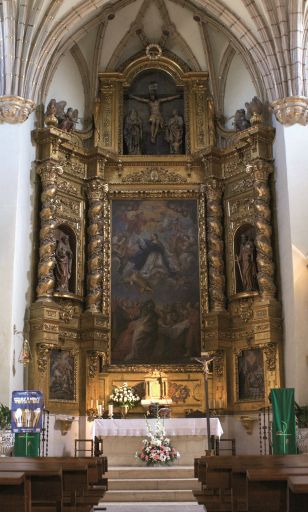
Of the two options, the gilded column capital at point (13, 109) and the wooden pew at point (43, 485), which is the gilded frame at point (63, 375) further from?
the wooden pew at point (43, 485)

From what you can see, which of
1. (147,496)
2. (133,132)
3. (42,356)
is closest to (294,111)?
(133,132)

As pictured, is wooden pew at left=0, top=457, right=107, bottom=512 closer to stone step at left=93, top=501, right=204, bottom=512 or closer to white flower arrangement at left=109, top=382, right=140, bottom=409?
stone step at left=93, top=501, right=204, bottom=512

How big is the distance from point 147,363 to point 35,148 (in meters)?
6.06

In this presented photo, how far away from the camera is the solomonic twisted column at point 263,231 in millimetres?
16781

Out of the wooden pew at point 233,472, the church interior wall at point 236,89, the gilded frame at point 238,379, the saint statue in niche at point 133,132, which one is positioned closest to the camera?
the wooden pew at point 233,472

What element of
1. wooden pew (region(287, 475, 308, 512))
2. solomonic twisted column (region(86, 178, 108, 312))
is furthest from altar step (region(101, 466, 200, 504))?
wooden pew (region(287, 475, 308, 512))

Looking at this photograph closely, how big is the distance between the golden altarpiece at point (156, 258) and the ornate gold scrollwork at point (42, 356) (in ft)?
0.08

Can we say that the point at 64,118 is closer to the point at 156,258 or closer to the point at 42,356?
the point at 156,258

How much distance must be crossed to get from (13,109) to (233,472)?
1226 centimetres

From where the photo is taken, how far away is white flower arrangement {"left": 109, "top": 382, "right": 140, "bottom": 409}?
55.2 feet

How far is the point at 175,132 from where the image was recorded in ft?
63.9

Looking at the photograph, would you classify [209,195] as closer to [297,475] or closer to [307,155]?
[307,155]

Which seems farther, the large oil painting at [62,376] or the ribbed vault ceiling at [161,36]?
the ribbed vault ceiling at [161,36]

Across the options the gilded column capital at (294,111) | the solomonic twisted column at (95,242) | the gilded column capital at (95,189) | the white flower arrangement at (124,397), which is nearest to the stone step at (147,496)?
the white flower arrangement at (124,397)
